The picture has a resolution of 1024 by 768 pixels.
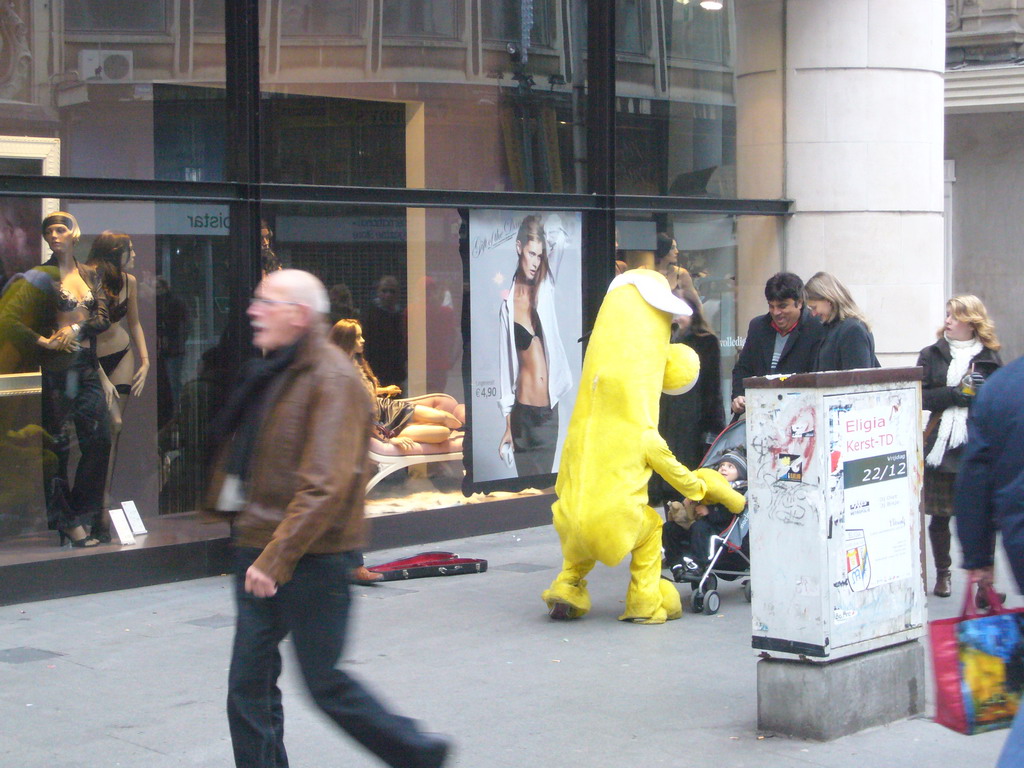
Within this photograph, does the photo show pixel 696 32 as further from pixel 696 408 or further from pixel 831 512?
pixel 831 512

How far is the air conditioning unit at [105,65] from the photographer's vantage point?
27.1 ft

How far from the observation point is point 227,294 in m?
8.65

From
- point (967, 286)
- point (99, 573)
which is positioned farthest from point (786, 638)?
point (967, 286)

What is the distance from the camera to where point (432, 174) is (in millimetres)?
9891

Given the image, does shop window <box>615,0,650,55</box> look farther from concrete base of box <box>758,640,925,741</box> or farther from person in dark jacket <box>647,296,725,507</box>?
concrete base of box <box>758,640,925,741</box>

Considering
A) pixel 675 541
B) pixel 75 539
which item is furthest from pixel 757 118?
pixel 75 539

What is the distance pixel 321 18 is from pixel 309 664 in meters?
6.36

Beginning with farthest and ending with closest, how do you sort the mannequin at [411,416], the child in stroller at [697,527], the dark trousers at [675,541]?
the mannequin at [411,416] → the dark trousers at [675,541] → the child in stroller at [697,527]

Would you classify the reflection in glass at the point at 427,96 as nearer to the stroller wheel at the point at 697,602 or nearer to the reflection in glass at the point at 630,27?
the reflection in glass at the point at 630,27

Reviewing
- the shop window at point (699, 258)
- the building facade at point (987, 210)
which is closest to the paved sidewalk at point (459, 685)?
the shop window at point (699, 258)

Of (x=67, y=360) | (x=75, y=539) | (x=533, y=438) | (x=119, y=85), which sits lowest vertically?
(x=75, y=539)

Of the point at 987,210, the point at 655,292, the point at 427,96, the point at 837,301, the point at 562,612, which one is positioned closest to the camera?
the point at 655,292

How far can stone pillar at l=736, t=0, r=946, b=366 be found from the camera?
12.0 m

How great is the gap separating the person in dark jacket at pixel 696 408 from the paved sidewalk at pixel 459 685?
1.59m
